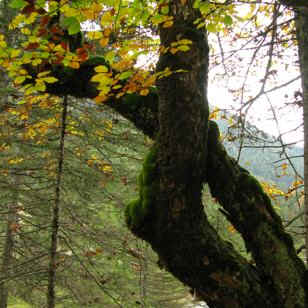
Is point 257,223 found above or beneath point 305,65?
beneath

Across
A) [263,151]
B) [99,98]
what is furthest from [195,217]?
[99,98]

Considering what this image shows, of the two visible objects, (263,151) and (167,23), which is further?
(263,151)

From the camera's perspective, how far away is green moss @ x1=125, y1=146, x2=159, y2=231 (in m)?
2.66

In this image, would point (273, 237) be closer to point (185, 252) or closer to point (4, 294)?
point (185, 252)

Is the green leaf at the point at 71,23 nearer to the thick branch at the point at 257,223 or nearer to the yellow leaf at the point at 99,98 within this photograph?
the yellow leaf at the point at 99,98

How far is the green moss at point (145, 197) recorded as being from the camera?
2.66 metres

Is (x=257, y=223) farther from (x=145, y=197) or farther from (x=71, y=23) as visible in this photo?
(x=71, y=23)

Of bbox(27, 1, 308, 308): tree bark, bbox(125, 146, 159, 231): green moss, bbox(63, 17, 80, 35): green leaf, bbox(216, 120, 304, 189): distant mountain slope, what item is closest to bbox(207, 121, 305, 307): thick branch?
bbox(27, 1, 308, 308): tree bark

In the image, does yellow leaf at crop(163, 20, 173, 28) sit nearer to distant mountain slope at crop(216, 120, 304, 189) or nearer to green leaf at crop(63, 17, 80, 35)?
green leaf at crop(63, 17, 80, 35)

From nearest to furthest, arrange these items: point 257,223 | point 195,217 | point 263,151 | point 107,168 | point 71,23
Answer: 1. point 71,23
2. point 195,217
3. point 257,223
4. point 263,151
5. point 107,168

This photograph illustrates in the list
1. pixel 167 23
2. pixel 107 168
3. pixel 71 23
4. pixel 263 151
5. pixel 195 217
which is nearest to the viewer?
pixel 71 23

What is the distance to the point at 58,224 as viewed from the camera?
5.43m

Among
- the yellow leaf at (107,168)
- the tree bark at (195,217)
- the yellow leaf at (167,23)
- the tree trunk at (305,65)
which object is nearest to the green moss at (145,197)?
the tree bark at (195,217)

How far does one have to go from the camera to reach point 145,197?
106 inches
